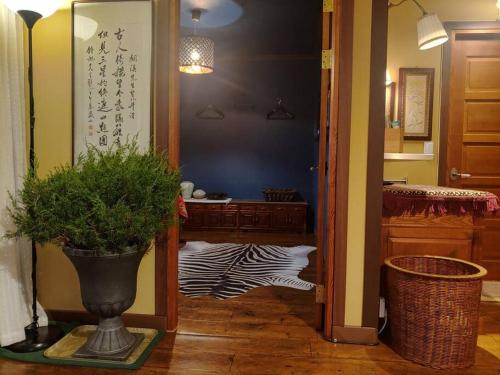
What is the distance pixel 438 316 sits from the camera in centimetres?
194

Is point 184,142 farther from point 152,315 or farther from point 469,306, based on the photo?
point 469,306

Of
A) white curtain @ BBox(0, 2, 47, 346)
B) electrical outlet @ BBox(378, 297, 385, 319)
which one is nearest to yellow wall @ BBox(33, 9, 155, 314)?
white curtain @ BBox(0, 2, 47, 346)

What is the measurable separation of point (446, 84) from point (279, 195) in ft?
9.16

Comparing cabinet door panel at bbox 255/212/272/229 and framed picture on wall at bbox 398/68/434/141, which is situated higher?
framed picture on wall at bbox 398/68/434/141

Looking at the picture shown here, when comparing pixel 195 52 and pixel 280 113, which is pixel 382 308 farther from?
pixel 280 113

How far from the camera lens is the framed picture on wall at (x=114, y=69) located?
228cm

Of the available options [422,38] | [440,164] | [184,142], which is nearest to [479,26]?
[422,38]

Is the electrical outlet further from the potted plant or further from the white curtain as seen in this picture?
the white curtain

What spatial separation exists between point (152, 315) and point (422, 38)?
266cm

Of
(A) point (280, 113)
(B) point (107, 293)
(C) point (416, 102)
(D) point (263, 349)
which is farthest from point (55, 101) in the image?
(A) point (280, 113)

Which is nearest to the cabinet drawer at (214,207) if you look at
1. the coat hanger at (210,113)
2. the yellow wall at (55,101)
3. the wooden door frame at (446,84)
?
the coat hanger at (210,113)

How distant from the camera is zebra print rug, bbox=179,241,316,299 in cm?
322

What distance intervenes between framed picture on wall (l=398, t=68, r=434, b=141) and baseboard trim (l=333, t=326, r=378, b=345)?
1.80m

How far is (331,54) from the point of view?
7.32ft
